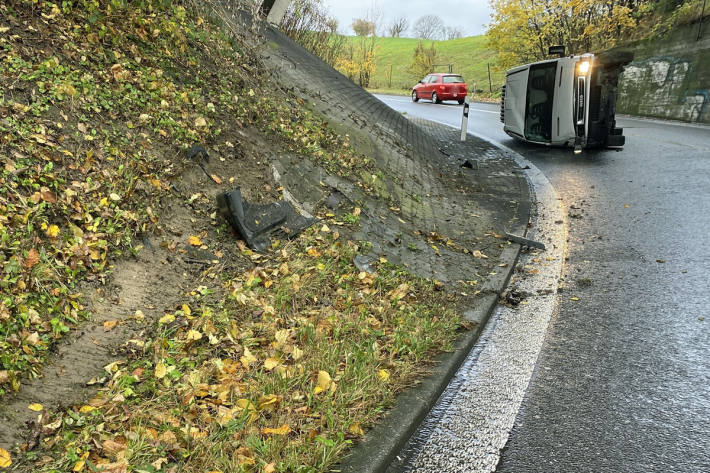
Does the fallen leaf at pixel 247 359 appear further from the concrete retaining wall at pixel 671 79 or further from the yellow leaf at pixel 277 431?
the concrete retaining wall at pixel 671 79

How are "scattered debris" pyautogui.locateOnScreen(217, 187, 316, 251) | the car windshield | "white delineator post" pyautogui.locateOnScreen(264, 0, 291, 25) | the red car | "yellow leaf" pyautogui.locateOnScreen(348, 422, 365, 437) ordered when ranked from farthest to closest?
the car windshield, the red car, "white delineator post" pyautogui.locateOnScreen(264, 0, 291, 25), "scattered debris" pyautogui.locateOnScreen(217, 187, 316, 251), "yellow leaf" pyautogui.locateOnScreen(348, 422, 365, 437)

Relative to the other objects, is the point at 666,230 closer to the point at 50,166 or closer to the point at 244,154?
the point at 244,154

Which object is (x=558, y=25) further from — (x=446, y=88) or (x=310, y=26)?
(x=310, y=26)

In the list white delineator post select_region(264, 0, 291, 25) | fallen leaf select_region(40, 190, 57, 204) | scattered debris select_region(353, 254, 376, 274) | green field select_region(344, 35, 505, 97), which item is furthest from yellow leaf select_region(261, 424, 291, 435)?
green field select_region(344, 35, 505, 97)

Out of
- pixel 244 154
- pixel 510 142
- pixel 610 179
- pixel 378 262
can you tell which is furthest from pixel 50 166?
pixel 510 142

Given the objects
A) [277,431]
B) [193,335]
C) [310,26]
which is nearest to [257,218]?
[193,335]

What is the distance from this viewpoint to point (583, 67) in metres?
10.0

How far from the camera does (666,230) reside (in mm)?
5492

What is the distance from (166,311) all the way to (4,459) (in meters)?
1.28

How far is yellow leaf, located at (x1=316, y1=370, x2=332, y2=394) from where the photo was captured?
2.65m

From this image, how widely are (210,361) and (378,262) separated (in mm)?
1893

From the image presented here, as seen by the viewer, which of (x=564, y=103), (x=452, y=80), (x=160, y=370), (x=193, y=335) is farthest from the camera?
(x=452, y=80)

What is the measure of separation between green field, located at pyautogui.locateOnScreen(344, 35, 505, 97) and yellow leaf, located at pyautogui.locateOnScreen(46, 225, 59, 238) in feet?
106

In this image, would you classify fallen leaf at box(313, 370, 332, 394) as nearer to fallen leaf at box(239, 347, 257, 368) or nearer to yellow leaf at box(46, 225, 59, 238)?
fallen leaf at box(239, 347, 257, 368)
